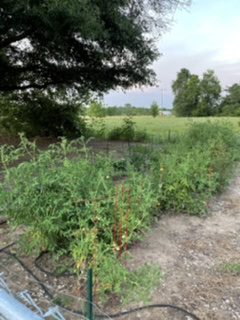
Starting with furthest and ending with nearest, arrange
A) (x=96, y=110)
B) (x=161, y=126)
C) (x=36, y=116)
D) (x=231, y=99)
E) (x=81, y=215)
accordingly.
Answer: (x=231, y=99) → (x=161, y=126) → (x=96, y=110) → (x=36, y=116) → (x=81, y=215)

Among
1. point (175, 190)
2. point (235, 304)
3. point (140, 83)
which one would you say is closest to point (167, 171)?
point (175, 190)

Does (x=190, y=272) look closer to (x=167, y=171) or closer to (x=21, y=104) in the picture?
(x=167, y=171)

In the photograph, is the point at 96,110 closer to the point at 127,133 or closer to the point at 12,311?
the point at 127,133

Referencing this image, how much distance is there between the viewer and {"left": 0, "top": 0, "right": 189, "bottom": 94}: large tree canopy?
414cm

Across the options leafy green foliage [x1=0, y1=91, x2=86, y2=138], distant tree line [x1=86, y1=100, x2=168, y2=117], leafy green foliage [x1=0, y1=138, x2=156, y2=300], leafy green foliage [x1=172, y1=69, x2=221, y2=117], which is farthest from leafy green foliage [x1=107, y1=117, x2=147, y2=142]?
leafy green foliage [x1=172, y1=69, x2=221, y2=117]

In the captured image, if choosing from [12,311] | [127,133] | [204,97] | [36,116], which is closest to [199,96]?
[204,97]

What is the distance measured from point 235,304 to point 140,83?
19.5 feet

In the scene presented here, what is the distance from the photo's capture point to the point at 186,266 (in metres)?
2.11

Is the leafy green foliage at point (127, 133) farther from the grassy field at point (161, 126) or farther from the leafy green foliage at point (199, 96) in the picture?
the leafy green foliage at point (199, 96)

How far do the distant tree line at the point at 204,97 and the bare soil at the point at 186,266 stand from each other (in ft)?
101

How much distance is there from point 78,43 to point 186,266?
16.1 feet

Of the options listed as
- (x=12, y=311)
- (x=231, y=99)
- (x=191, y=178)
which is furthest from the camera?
(x=231, y=99)

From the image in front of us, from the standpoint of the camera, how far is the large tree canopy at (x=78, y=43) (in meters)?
4.14

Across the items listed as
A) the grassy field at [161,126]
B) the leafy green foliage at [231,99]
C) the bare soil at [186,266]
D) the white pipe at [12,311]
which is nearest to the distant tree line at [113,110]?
the grassy field at [161,126]
